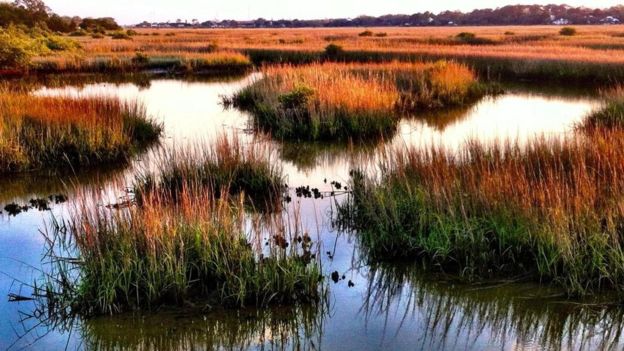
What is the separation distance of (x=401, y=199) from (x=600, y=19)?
144 metres

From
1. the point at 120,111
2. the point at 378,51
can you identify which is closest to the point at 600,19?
the point at 378,51

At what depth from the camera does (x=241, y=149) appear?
1027 cm

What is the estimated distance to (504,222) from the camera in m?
6.77

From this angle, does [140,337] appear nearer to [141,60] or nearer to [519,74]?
[519,74]

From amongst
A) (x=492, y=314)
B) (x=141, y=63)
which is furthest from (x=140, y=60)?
(x=492, y=314)

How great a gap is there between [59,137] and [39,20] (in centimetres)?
5453

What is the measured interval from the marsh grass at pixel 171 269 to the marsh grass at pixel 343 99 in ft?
23.1

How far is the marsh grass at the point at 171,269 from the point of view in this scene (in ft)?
19.0

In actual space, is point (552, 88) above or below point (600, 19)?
below

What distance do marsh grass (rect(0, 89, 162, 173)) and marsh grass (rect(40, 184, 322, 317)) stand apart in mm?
5928

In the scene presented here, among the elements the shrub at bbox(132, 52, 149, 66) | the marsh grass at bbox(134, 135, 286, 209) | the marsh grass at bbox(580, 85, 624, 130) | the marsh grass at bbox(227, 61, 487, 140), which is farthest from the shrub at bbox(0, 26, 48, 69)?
the marsh grass at bbox(580, 85, 624, 130)

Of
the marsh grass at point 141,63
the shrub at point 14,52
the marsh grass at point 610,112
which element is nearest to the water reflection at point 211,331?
the marsh grass at point 610,112

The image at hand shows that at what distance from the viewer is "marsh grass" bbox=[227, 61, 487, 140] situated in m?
14.9

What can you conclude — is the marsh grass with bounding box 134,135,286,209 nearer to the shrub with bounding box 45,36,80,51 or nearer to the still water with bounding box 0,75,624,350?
the still water with bounding box 0,75,624,350
